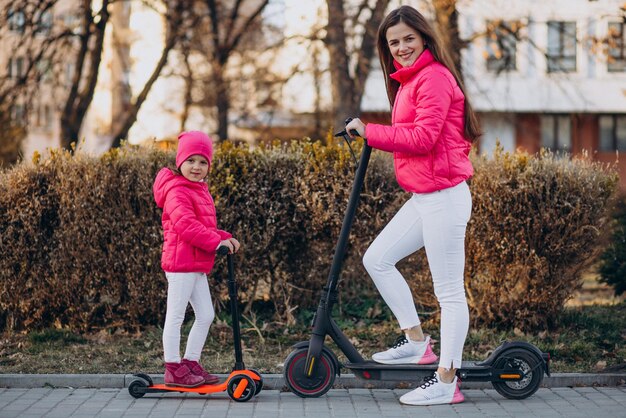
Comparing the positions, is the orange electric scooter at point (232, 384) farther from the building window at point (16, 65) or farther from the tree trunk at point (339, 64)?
the tree trunk at point (339, 64)

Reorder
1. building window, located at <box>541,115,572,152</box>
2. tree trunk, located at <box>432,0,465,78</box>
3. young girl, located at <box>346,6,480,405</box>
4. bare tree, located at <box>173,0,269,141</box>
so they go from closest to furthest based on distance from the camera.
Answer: young girl, located at <box>346,6,480,405</box>
tree trunk, located at <box>432,0,465,78</box>
bare tree, located at <box>173,0,269,141</box>
building window, located at <box>541,115,572,152</box>

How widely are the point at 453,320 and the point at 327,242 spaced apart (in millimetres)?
2809

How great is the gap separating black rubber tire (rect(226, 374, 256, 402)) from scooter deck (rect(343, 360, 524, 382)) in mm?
591

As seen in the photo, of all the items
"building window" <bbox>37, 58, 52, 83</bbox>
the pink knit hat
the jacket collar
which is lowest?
the pink knit hat

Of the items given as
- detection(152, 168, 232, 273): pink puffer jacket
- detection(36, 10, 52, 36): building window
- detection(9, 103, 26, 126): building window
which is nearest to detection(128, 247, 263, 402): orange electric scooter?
detection(152, 168, 232, 273): pink puffer jacket

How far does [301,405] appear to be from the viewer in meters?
6.37

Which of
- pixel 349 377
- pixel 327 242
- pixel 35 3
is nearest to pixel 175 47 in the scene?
pixel 35 3

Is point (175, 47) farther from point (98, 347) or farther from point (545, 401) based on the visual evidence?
point (545, 401)

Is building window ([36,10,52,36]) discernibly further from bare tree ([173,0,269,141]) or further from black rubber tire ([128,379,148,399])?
black rubber tire ([128,379,148,399])

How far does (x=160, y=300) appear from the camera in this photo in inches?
340

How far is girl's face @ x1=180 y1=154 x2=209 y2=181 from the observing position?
6.52 metres

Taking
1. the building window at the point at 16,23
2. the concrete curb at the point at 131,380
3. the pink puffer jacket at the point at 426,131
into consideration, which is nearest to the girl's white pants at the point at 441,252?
the pink puffer jacket at the point at 426,131

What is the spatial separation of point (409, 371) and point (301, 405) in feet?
2.31

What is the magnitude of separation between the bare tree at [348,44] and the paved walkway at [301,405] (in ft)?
39.0
